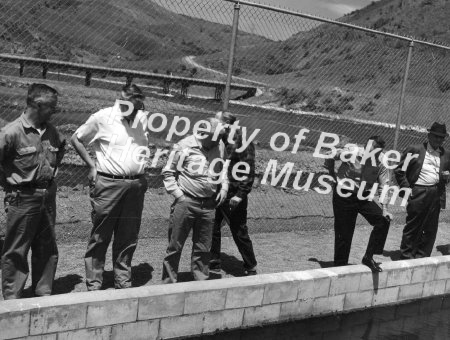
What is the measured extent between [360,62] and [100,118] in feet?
34.2

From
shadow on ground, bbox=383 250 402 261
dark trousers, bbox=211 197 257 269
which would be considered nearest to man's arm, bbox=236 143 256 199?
dark trousers, bbox=211 197 257 269

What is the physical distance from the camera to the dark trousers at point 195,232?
5723mm

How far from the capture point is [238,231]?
6.46 metres

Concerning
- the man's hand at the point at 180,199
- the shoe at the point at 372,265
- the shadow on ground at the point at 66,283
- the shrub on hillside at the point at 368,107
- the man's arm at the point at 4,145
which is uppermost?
the shrub on hillside at the point at 368,107

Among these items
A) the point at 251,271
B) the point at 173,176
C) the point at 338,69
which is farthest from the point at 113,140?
the point at 338,69

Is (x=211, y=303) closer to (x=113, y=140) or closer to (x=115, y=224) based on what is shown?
(x=115, y=224)

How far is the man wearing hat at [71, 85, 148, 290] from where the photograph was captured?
5.40m

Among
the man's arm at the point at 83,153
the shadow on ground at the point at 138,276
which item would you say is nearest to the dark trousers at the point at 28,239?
the man's arm at the point at 83,153

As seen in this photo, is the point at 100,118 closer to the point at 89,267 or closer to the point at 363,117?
the point at 89,267

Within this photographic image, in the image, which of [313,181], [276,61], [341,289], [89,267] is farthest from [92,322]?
[313,181]

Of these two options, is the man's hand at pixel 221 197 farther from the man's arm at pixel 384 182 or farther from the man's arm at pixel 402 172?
the man's arm at pixel 402 172

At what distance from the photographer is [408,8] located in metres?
89.9

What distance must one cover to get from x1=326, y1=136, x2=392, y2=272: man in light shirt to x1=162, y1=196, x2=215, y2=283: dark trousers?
5.50 feet

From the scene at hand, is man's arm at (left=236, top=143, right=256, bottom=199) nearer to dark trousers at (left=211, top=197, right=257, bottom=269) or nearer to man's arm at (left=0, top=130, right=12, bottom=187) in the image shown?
dark trousers at (left=211, top=197, right=257, bottom=269)
